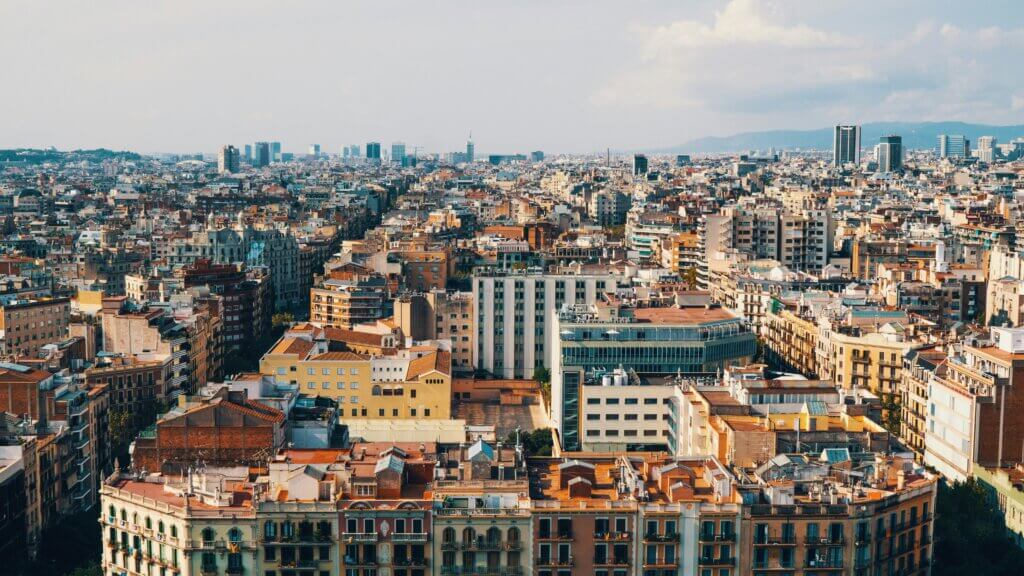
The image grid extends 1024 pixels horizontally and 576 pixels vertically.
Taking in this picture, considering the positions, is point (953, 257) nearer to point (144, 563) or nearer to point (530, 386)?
point (530, 386)

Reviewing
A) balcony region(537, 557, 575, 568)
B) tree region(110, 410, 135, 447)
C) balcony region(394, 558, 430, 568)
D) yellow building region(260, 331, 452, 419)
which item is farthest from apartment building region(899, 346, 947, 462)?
tree region(110, 410, 135, 447)

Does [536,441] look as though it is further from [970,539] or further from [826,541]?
[826,541]

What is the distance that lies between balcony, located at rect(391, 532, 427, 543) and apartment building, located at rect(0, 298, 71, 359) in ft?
113

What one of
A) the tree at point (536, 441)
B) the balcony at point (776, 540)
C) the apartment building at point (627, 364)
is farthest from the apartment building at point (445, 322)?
the balcony at point (776, 540)

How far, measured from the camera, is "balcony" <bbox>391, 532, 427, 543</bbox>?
31125mm

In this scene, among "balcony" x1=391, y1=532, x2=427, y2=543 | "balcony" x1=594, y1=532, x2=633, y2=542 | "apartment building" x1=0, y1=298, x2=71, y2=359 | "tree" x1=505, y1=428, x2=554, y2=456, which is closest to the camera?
"balcony" x1=391, y1=532, x2=427, y2=543

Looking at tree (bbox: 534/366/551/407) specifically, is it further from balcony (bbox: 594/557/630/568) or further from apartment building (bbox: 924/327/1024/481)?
balcony (bbox: 594/557/630/568)

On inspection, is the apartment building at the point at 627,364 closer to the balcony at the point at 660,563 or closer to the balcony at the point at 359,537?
the balcony at the point at 660,563

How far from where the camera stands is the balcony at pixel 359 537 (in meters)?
31.2

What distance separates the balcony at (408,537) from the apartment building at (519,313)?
37423mm

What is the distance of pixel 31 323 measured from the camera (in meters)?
62.6

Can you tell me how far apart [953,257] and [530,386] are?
4150 centimetres

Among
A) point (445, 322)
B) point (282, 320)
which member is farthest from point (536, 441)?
point (282, 320)

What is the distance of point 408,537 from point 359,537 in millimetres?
1178
